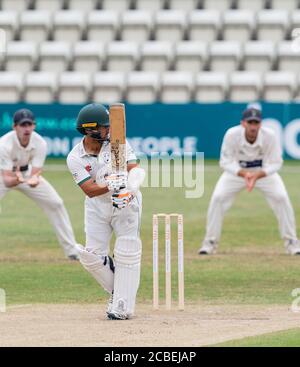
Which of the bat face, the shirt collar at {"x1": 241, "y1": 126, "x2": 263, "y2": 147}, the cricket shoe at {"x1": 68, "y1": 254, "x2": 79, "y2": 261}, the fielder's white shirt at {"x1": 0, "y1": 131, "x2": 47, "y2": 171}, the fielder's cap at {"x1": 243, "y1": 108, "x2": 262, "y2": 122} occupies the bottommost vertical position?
the bat face

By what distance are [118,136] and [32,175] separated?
5.59m

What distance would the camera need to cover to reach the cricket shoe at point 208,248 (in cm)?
1608

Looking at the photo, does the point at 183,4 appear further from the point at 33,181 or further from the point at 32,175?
the point at 33,181

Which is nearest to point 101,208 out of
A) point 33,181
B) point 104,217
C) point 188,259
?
point 104,217

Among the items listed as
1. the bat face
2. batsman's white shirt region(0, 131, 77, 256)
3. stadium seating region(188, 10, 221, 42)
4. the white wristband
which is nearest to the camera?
the bat face

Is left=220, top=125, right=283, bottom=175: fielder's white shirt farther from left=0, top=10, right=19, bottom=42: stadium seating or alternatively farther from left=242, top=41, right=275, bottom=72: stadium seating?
left=0, top=10, right=19, bottom=42: stadium seating

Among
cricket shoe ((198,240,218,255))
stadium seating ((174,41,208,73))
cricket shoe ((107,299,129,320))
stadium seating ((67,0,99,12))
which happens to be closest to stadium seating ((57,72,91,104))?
stadium seating ((174,41,208,73))

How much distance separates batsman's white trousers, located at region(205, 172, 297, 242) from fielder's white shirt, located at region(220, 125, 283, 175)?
23cm

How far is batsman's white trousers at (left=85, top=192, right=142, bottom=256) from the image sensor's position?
10930 millimetres

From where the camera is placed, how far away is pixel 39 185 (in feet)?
51.5

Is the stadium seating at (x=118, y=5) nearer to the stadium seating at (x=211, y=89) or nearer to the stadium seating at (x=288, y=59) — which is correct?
the stadium seating at (x=211, y=89)

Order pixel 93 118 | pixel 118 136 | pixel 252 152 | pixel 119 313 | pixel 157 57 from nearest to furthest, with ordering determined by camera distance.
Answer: pixel 118 136
pixel 93 118
pixel 119 313
pixel 252 152
pixel 157 57

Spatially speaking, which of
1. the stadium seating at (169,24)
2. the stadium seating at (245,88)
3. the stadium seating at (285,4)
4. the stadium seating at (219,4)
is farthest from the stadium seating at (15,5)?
the stadium seating at (285,4)
